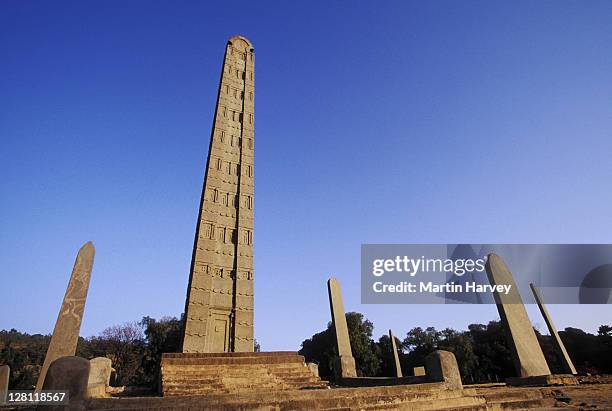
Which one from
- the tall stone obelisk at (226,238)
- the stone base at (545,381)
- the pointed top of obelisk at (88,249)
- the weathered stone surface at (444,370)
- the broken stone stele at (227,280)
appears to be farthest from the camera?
the tall stone obelisk at (226,238)

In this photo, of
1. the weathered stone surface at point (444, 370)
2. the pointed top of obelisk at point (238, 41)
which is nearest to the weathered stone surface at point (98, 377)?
the weathered stone surface at point (444, 370)

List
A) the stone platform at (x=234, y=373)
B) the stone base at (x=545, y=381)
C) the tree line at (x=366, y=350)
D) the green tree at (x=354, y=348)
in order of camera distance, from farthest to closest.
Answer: the green tree at (x=354, y=348), the tree line at (x=366, y=350), the stone base at (x=545, y=381), the stone platform at (x=234, y=373)

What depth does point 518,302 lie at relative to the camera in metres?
9.59

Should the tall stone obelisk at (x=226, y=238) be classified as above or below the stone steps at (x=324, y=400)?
above

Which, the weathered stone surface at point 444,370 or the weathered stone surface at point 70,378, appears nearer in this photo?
the weathered stone surface at point 70,378

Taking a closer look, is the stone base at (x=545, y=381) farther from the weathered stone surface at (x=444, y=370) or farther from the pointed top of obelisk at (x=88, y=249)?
the pointed top of obelisk at (x=88, y=249)

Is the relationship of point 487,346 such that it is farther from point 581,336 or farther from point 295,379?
point 295,379

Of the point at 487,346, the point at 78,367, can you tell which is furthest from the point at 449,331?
the point at 78,367

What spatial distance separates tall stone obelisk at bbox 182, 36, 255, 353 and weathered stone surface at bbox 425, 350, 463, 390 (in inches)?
307

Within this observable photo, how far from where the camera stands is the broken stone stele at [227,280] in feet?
25.6

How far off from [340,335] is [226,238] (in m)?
6.07

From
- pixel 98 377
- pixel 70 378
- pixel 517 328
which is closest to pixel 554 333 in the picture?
pixel 517 328

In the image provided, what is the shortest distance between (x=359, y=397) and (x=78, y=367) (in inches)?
138

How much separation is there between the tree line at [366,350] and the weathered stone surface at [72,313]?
1930 centimetres
